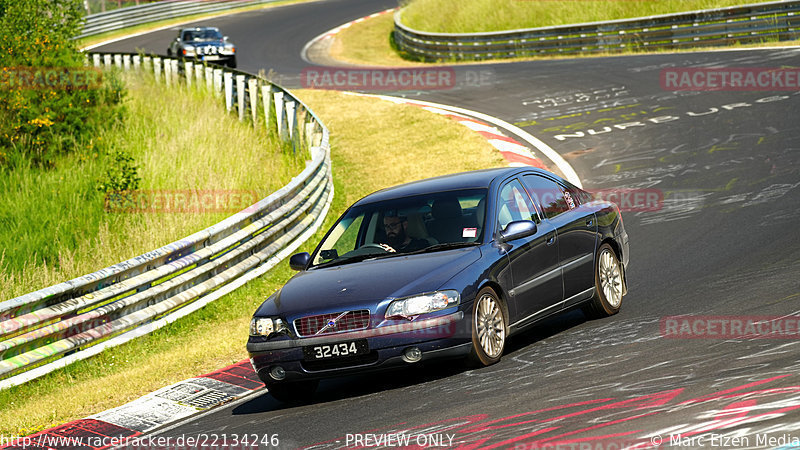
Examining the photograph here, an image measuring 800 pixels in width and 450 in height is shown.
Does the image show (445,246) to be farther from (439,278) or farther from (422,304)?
(422,304)

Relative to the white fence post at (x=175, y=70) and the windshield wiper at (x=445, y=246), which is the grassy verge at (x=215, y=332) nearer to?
the windshield wiper at (x=445, y=246)

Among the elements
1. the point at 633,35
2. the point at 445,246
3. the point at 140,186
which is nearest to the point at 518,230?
the point at 445,246

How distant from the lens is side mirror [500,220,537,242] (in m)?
8.05

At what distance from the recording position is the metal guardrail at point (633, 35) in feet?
85.5

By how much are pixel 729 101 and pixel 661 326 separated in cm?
1277

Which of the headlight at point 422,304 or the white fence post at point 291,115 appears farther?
the white fence post at point 291,115

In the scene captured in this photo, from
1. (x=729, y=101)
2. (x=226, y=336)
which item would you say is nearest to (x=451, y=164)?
(x=729, y=101)

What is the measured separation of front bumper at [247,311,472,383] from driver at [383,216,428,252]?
104 centimetres

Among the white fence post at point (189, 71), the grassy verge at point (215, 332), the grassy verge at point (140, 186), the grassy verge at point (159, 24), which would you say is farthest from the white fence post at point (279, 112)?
the grassy verge at point (159, 24)

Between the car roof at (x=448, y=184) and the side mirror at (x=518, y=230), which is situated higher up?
the car roof at (x=448, y=184)

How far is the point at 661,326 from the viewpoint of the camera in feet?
27.2

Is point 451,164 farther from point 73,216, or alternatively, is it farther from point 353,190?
point 73,216

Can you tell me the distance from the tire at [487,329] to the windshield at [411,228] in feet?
1.89

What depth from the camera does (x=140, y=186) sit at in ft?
54.4
